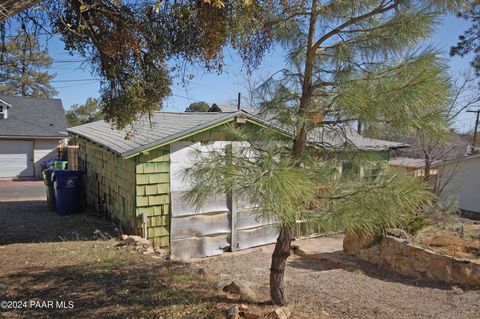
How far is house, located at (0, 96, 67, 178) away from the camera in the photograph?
19.3 m

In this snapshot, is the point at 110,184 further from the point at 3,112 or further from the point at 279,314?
the point at 3,112

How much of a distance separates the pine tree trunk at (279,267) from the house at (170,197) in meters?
3.05

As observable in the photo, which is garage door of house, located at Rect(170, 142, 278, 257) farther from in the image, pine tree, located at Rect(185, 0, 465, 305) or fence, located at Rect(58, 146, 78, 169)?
→ fence, located at Rect(58, 146, 78, 169)

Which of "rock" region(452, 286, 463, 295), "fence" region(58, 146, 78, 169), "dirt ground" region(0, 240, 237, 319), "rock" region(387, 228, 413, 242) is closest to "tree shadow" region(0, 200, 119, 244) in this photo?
"dirt ground" region(0, 240, 237, 319)

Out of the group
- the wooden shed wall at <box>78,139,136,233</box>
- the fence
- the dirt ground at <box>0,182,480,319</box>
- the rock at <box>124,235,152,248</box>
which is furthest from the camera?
the fence

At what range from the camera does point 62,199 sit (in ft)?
30.4

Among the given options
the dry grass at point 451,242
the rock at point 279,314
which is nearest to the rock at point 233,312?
the rock at point 279,314

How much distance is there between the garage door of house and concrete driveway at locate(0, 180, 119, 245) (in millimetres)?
1399

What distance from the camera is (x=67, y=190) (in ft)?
30.3

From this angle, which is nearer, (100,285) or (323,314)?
(323,314)

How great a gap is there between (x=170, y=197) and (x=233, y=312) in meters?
4.35

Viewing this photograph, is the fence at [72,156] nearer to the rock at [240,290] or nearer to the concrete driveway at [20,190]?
the concrete driveway at [20,190]

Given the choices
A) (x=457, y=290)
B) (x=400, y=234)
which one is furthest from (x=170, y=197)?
(x=457, y=290)

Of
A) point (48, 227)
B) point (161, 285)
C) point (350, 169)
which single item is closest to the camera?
point (350, 169)
